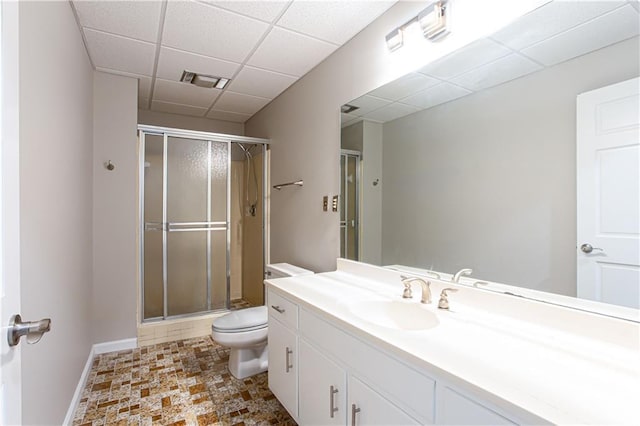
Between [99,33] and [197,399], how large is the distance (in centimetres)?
242

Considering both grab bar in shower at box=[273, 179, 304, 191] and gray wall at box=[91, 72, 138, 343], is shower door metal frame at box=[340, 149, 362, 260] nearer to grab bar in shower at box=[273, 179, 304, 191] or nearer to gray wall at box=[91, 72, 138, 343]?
grab bar in shower at box=[273, 179, 304, 191]

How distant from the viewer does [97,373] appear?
233 cm

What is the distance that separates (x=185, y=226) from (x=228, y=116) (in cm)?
155

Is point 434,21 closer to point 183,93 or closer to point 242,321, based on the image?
point 242,321

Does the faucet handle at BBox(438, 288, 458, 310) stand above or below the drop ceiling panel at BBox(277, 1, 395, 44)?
below

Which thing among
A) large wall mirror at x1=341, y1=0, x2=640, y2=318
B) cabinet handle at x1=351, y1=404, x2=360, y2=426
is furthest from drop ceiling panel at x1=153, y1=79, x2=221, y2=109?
cabinet handle at x1=351, y1=404, x2=360, y2=426

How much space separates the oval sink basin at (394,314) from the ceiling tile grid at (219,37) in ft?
5.42

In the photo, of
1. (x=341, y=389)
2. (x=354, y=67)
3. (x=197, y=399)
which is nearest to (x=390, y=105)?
(x=354, y=67)

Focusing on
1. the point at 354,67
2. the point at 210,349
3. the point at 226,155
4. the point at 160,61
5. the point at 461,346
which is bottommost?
the point at 210,349

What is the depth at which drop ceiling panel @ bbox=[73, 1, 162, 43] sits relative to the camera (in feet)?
5.92

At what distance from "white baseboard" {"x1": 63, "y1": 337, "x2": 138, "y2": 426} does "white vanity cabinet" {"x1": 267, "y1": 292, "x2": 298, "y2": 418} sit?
1122 millimetres

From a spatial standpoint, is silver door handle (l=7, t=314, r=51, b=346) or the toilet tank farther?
the toilet tank

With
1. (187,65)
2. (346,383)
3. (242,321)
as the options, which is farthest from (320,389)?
(187,65)

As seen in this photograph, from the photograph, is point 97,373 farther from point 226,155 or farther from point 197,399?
point 226,155
